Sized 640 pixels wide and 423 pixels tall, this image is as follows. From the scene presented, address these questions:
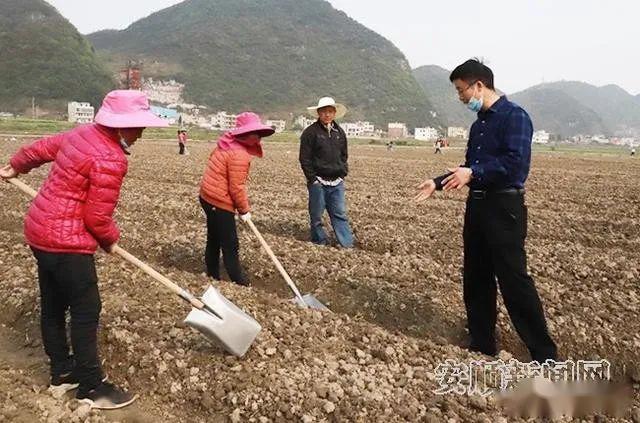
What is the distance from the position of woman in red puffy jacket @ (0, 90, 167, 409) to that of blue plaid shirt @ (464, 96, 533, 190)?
95.0 inches

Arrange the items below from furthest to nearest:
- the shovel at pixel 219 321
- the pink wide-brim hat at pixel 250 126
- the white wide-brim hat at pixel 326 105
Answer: the white wide-brim hat at pixel 326 105, the pink wide-brim hat at pixel 250 126, the shovel at pixel 219 321

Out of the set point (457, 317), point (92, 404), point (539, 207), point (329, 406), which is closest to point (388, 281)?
point (457, 317)

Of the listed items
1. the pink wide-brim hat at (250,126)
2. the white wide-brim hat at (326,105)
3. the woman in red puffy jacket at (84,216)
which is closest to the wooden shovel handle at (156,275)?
the woman in red puffy jacket at (84,216)

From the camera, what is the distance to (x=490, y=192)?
4.34 metres

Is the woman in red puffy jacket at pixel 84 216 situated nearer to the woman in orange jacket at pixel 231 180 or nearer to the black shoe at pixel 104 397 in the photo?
the black shoe at pixel 104 397

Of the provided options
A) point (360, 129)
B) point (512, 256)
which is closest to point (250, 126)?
point (512, 256)

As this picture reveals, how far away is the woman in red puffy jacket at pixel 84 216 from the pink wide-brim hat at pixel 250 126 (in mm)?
1981

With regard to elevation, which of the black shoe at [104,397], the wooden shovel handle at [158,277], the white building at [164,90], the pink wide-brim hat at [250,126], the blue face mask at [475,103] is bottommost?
the black shoe at [104,397]

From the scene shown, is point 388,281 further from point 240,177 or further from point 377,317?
point 240,177

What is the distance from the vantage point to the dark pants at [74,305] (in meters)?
3.44

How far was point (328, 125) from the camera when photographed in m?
7.77

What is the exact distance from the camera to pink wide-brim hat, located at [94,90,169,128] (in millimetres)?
3381

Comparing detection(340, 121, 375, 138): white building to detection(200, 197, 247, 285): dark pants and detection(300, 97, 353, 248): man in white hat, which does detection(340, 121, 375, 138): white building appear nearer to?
detection(300, 97, 353, 248): man in white hat

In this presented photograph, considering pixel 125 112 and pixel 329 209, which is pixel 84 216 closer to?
pixel 125 112
